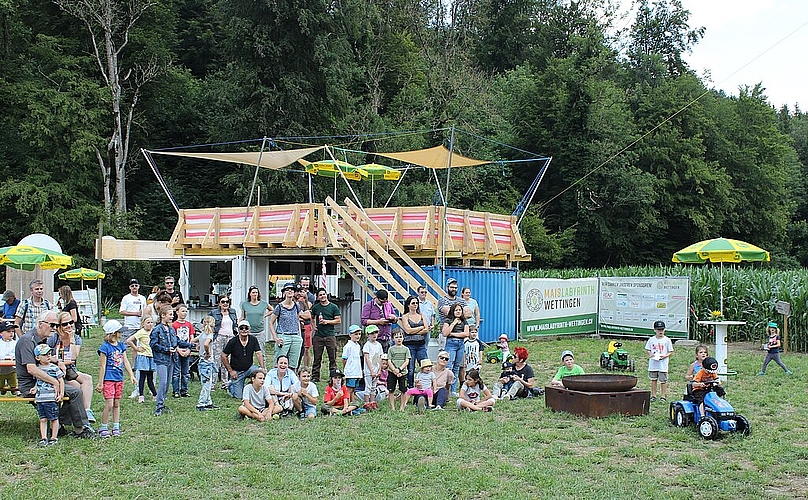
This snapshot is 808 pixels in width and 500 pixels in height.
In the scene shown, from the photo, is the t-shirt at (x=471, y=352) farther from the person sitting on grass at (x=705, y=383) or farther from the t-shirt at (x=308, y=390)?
the person sitting on grass at (x=705, y=383)

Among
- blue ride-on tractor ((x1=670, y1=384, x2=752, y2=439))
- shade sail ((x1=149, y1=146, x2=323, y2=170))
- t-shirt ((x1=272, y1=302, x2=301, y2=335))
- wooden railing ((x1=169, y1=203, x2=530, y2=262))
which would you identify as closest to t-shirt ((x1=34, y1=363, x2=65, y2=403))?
t-shirt ((x1=272, y1=302, x2=301, y2=335))

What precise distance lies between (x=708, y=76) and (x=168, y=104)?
3671 cm

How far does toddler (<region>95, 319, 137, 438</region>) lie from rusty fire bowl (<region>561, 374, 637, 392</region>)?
18.5ft

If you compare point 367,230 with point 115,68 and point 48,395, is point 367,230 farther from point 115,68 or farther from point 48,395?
point 115,68

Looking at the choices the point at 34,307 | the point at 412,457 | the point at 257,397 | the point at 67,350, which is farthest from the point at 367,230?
the point at 412,457

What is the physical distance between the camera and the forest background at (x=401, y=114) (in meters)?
34.2

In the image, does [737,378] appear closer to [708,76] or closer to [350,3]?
[350,3]

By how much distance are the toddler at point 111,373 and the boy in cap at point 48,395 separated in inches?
17.5

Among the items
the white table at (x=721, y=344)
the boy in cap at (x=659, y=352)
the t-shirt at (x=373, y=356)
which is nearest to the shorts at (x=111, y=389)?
the t-shirt at (x=373, y=356)

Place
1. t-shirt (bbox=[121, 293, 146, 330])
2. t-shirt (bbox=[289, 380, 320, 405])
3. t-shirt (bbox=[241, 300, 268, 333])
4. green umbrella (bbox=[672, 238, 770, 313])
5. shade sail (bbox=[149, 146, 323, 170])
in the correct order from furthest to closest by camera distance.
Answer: shade sail (bbox=[149, 146, 323, 170]), green umbrella (bbox=[672, 238, 770, 313]), t-shirt (bbox=[121, 293, 146, 330]), t-shirt (bbox=[241, 300, 268, 333]), t-shirt (bbox=[289, 380, 320, 405])

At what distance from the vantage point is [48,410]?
355 inches

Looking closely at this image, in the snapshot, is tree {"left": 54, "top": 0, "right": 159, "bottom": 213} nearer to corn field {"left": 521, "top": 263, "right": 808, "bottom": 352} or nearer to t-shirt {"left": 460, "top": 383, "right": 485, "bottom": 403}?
corn field {"left": 521, "top": 263, "right": 808, "bottom": 352}

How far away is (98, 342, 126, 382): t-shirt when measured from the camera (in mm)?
9305

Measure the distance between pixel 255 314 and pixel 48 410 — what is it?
14.3ft
